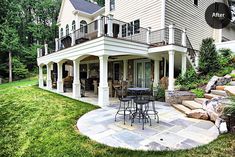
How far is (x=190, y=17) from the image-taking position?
12117 mm

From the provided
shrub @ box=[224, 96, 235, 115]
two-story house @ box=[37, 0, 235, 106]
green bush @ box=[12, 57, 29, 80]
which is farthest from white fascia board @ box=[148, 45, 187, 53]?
green bush @ box=[12, 57, 29, 80]

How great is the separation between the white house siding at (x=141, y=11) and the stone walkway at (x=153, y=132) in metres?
6.65

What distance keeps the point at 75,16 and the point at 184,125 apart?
613 inches

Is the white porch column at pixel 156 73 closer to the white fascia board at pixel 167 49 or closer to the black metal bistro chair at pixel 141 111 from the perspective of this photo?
the white fascia board at pixel 167 49

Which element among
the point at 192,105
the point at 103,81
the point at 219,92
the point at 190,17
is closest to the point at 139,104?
the point at 192,105

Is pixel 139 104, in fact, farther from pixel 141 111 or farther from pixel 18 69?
pixel 18 69

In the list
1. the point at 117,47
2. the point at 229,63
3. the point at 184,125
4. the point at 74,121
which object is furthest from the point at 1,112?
the point at 229,63

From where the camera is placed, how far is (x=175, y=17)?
1060 cm

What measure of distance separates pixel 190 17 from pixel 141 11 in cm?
391

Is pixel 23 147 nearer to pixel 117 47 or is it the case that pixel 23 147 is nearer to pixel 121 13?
pixel 117 47

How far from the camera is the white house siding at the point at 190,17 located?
404 inches

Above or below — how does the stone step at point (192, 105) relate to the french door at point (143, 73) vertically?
below

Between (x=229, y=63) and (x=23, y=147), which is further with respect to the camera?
(x=229, y=63)

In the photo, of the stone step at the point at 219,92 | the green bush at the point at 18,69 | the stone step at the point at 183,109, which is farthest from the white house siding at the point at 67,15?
the stone step at the point at 219,92
